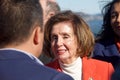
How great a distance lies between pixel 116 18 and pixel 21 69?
212 centimetres

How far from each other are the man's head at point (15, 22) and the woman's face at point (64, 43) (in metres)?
1.25

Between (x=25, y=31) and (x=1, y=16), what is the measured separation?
0.14 metres

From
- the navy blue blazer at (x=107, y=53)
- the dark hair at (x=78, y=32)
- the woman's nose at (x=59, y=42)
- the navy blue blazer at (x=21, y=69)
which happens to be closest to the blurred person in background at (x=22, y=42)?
the navy blue blazer at (x=21, y=69)

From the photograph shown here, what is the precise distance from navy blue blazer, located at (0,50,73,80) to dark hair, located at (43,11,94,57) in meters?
1.44

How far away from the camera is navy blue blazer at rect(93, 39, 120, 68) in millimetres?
3863

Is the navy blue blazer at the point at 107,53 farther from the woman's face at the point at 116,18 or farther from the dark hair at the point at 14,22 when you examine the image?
the dark hair at the point at 14,22

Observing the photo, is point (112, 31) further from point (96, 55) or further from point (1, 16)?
point (1, 16)

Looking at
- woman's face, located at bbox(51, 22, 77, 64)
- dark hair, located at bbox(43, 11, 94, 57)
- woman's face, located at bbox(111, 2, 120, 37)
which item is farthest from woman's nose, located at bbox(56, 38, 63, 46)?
woman's face, located at bbox(111, 2, 120, 37)

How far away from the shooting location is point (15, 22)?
2.03m

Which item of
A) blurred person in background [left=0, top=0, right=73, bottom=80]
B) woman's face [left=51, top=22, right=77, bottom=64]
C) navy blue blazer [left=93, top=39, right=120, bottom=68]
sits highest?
blurred person in background [left=0, top=0, right=73, bottom=80]

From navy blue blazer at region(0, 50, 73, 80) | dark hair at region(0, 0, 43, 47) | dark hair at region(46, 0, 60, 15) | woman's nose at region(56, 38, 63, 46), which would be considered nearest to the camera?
navy blue blazer at region(0, 50, 73, 80)

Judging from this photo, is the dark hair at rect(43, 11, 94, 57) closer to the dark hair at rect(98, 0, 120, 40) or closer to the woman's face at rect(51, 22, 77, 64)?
the woman's face at rect(51, 22, 77, 64)

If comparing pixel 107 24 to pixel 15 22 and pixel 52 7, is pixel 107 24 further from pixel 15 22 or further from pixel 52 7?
pixel 15 22

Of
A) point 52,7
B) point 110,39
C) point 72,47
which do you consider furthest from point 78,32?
point 110,39
